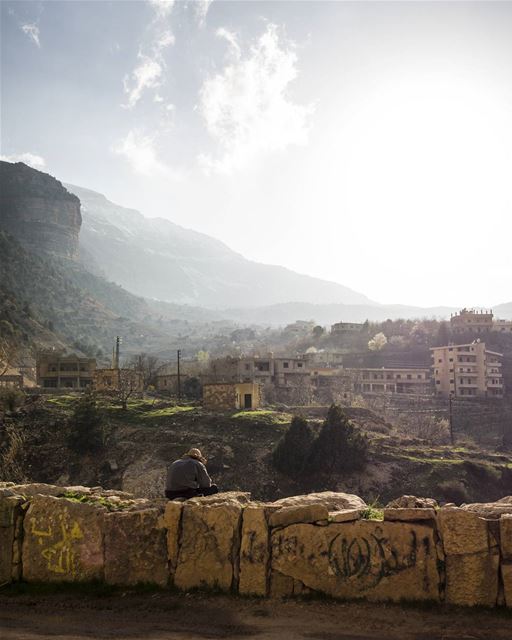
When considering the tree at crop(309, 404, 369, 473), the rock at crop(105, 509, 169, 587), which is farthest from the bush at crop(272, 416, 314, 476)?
the rock at crop(105, 509, 169, 587)

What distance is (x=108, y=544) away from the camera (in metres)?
7.91

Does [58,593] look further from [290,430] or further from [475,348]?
[475,348]

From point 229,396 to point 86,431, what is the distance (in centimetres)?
1562

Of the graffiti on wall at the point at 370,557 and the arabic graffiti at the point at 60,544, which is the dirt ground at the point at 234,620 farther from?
the arabic graffiti at the point at 60,544

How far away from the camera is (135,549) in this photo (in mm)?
7844

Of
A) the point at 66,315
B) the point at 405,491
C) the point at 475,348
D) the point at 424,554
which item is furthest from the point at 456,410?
the point at 66,315

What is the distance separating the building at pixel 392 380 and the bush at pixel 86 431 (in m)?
50.7

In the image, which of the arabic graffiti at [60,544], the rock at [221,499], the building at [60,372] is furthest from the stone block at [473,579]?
the building at [60,372]

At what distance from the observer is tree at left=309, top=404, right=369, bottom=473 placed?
41.5 m

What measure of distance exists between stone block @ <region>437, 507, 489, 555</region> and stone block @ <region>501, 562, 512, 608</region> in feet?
0.89

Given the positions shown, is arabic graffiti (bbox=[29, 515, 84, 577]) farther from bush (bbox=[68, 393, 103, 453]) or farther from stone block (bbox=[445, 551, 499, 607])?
bush (bbox=[68, 393, 103, 453])

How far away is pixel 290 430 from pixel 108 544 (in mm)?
34581

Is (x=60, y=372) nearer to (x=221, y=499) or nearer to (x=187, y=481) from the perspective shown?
(x=187, y=481)

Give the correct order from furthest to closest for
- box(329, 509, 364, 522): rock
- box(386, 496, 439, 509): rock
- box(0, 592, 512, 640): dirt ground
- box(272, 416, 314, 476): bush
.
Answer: box(272, 416, 314, 476): bush → box(386, 496, 439, 509): rock → box(329, 509, 364, 522): rock → box(0, 592, 512, 640): dirt ground
